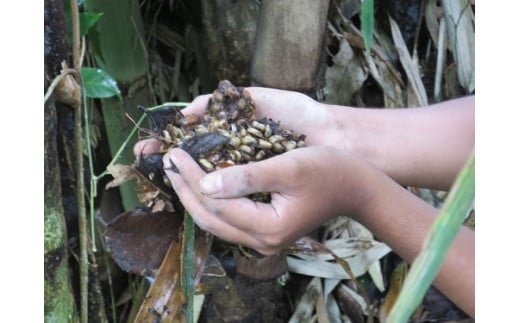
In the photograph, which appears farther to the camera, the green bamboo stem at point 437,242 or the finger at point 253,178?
the finger at point 253,178

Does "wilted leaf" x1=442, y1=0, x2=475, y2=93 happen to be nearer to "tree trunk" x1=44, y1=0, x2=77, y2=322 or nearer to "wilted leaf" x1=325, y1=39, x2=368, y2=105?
"wilted leaf" x1=325, y1=39, x2=368, y2=105

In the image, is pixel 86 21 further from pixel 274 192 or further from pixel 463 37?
pixel 463 37

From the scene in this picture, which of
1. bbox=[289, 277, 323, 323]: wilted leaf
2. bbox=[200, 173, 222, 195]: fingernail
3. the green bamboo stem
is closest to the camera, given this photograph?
the green bamboo stem

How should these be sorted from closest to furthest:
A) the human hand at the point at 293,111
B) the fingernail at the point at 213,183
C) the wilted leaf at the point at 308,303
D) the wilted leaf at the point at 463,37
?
the fingernail at the point at 213,183, the human hand at the point at 293,111, the wilted leaf at the point at 463,37, the wilted leaf at the point at 308,303

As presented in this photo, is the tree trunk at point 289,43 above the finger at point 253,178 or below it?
above

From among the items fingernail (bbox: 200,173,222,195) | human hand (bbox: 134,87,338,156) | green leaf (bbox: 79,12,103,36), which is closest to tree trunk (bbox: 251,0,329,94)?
human hand (bbox: 134,87,338,156)

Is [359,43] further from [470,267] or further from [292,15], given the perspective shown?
[470,267]

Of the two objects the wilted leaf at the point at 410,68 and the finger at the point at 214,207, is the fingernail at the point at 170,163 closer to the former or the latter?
the finger at the point at 214,207

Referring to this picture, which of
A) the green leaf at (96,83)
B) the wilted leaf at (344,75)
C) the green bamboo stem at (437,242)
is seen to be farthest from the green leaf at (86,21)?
the green bamboo stem at (437,242)
